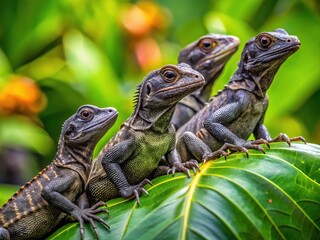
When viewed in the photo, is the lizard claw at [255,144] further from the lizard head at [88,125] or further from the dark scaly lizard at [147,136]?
the lizard head at [88,125]

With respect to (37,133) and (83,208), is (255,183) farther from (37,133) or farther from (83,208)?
(37,133)

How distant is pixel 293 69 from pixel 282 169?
16.5 feet

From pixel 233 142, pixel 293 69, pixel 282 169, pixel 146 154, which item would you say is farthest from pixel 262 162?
pixel 293 69

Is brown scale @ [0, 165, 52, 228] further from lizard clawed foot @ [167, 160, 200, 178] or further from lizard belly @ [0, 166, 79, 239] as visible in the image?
lizard clawed foot @ [167, 160, 200, 178]

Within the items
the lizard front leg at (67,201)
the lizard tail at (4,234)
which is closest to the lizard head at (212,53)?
the lizard front leg at (67,201)

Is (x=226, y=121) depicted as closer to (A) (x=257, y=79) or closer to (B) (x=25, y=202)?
(A) (x=257, y=79)

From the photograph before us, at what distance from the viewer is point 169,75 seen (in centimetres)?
433

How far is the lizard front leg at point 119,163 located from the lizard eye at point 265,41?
3.41 feet

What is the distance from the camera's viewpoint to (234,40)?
A: 5492 millimetres

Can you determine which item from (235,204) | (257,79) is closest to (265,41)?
(257,79)

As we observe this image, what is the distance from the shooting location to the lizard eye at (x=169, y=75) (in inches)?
170

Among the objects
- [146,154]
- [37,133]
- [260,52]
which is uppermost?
[260,52]

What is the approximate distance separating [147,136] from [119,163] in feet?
0.87

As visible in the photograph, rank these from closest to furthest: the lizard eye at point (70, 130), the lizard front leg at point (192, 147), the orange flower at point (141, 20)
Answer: the lizard front leg at point (192, 147), the lizard eye at point (70, 130), the orange flower at point (141, 20)
